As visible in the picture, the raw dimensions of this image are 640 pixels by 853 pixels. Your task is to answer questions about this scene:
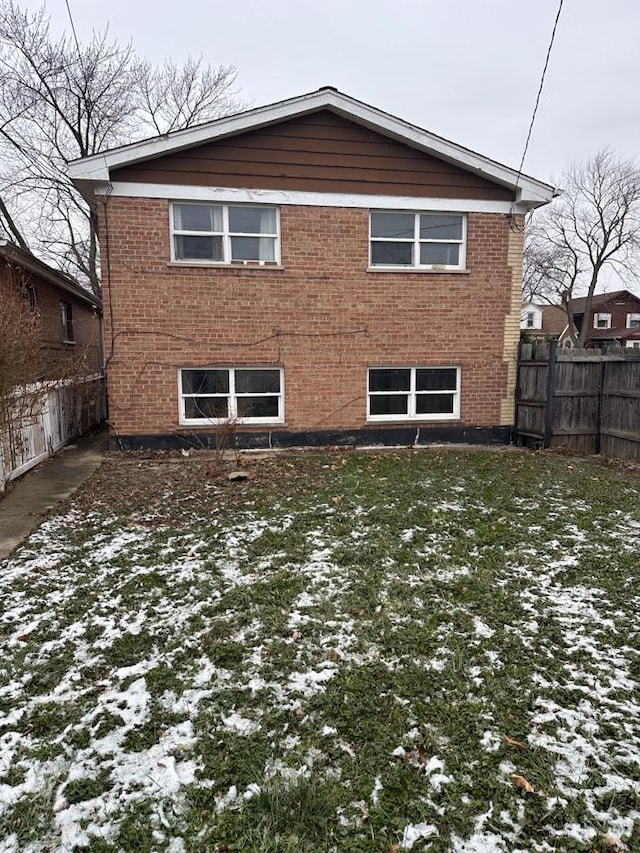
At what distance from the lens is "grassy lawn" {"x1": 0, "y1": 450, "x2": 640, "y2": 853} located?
2.20 m

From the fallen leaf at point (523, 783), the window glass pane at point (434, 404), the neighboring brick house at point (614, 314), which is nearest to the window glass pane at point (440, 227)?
the window glass pane at point (434, 404)

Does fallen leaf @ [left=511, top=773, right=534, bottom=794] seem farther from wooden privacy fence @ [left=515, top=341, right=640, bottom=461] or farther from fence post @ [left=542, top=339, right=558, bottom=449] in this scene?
fence post @ [left=542, top=339, right=558, bottom=449]

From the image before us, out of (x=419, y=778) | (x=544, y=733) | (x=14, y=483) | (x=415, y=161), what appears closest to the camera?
(x=419, y=778)

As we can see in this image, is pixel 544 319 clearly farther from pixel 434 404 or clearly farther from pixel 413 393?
pixel 413 393

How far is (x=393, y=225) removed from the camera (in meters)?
10.3

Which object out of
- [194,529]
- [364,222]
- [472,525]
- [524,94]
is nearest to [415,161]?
[364,222]

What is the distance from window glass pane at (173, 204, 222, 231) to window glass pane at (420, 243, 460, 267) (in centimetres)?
406

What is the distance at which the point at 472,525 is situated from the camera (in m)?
5.75

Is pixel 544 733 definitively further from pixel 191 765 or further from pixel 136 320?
pixel 136 320

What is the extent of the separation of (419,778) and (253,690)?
3.47 ft

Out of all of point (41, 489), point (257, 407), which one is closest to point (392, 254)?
point (257, 407)

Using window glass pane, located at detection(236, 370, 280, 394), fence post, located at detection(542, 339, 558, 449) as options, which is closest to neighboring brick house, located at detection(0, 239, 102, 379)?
window glass pane, located at detection(236, 370, 280, 394)

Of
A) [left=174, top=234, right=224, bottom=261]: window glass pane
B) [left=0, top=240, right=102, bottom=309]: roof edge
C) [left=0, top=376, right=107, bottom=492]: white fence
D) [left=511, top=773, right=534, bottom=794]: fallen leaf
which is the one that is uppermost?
[left=0, top=240, right=102, bottom=309]: roof edge

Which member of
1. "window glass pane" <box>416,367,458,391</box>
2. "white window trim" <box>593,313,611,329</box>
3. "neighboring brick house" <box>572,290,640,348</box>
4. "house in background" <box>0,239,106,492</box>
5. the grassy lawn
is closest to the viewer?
the grassy lawn
